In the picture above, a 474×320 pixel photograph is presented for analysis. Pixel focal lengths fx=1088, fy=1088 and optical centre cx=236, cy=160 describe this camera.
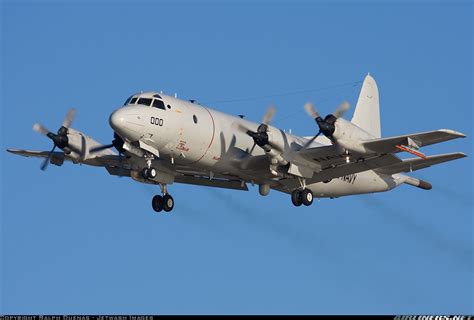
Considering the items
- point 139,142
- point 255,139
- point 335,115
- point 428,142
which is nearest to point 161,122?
point 139,142

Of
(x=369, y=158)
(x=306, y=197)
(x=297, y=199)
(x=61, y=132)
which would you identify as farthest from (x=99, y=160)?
(x=369, y=158)

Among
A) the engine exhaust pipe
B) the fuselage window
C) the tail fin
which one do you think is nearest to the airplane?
the fuselage window

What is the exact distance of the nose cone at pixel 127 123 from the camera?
3575 cm

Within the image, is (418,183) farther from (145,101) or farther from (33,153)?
(33,153)

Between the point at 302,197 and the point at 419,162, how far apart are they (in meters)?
4.44

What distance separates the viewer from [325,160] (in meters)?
38.8

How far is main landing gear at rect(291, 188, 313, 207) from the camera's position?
3894 centimetres

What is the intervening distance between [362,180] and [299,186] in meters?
3.14

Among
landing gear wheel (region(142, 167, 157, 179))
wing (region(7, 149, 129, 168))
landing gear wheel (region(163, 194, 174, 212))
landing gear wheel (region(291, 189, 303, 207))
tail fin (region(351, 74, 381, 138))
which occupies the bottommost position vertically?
landing gear wheel (region(291, 189, 303, 207))

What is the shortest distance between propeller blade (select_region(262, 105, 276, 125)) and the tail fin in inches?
270

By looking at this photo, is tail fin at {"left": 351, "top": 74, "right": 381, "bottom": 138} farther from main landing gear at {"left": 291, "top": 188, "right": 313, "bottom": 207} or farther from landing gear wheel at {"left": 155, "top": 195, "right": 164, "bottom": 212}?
landing gear wheel at {"left": 155, "top": 195, "right": 164, "bottom": 212}

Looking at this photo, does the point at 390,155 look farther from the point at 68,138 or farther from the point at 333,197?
the point at 68,138

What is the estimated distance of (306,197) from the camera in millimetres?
38938

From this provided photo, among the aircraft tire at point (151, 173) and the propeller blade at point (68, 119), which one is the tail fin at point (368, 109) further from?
the propeller blade at point (68, 119)
